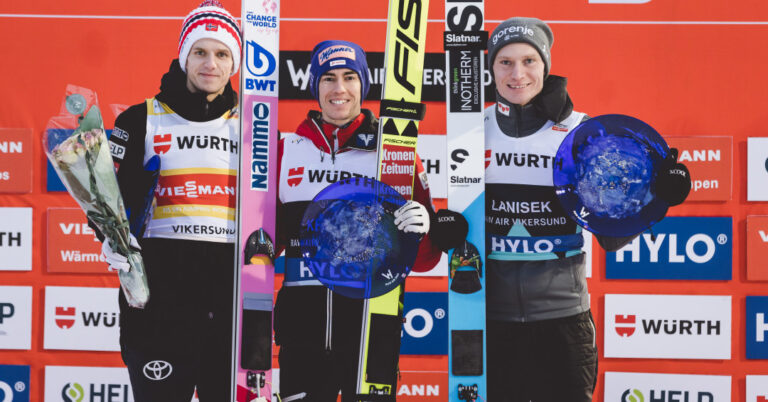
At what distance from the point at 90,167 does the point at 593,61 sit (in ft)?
7.30

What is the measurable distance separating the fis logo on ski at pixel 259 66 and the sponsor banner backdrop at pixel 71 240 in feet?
4.75

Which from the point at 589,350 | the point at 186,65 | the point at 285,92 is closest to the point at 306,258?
the point at 186,65

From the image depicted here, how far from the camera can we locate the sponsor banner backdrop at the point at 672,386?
10.4 feet

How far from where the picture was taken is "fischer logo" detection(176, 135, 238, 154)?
2.11 meters

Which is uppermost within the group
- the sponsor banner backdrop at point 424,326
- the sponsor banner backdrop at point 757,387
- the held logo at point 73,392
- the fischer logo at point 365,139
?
the fischer logo at point 365,139

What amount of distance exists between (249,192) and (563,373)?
1.11 meters

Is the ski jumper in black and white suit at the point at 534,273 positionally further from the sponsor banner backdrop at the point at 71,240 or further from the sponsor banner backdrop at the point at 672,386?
the sponsor banner backdrop at the point at 71,240

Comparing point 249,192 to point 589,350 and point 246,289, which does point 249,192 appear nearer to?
point 246,289

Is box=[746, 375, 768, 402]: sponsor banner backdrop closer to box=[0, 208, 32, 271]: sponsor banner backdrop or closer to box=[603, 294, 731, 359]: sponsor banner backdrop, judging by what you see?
box=[603, 294, 731, 359]: sponsor banner backdrop

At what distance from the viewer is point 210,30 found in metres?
2.11

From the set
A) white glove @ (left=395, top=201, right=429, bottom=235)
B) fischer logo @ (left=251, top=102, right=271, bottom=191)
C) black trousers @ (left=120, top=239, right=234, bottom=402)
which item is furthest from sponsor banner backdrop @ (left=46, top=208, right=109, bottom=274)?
white glove @ (left=395, top=201, right=429, bottom=235)

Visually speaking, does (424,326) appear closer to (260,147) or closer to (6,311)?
(260,147)

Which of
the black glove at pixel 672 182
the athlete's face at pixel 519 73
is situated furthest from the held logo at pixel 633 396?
the athlete's face at pixel 519 73

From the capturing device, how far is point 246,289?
217 cm
